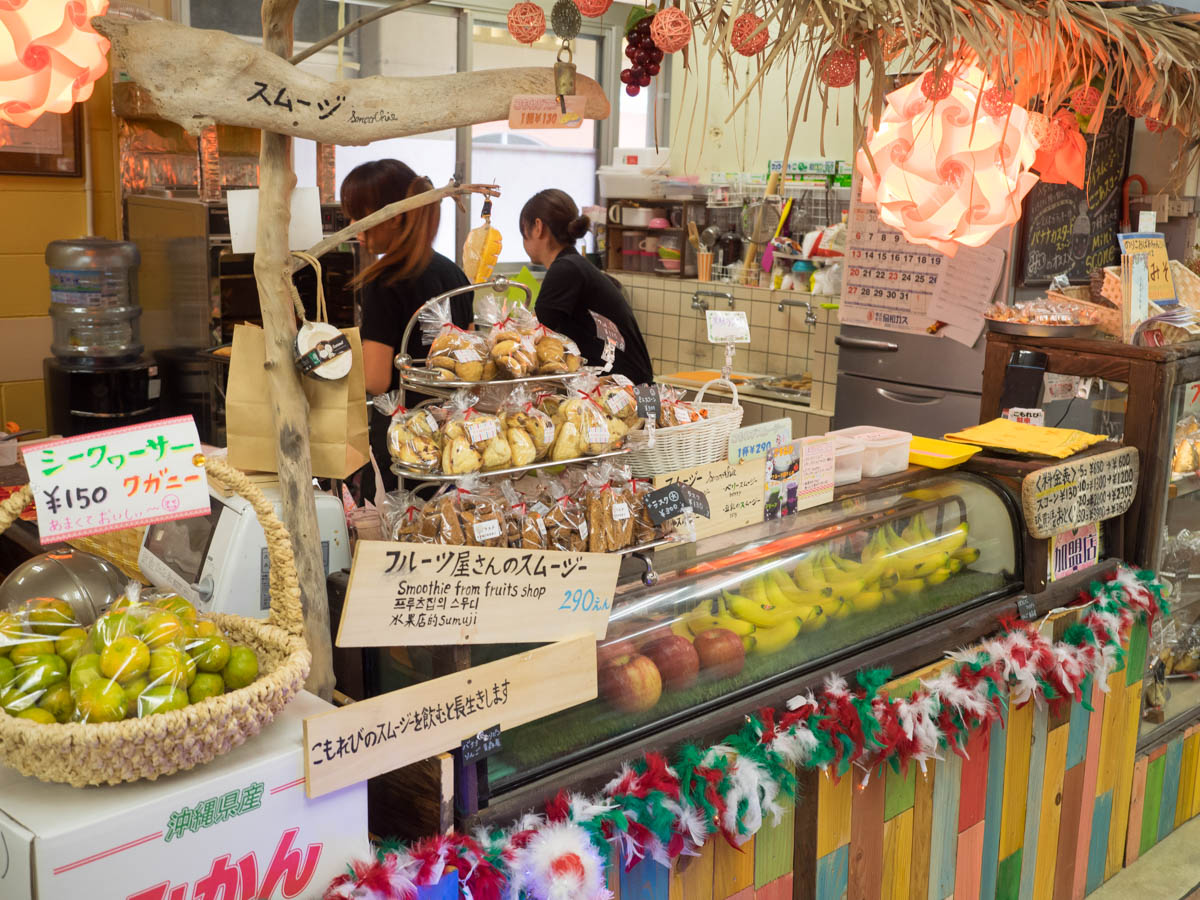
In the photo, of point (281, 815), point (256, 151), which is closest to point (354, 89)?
point (281, 815)

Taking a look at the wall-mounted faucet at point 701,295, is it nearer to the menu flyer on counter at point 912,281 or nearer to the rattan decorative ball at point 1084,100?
the menu flyer on counter at point 912,281

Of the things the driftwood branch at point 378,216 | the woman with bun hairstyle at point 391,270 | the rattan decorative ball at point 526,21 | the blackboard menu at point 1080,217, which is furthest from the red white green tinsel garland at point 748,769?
the blackboard menu at point 1080,217

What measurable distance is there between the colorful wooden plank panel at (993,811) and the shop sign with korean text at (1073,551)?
0.44 metres

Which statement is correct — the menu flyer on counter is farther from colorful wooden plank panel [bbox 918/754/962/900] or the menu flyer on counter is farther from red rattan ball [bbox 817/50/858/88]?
colorful wooden plank panel [bbox 918/754/962/900]

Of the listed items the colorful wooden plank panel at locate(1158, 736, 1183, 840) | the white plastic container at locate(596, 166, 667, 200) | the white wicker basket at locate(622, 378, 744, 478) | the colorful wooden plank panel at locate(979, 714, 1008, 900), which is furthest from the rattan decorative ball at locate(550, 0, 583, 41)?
the white plastic container at locate(596, 166, 667, 200)

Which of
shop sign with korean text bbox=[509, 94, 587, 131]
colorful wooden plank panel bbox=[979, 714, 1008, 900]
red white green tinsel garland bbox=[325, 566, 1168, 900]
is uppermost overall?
shop sign with korean text bbox=[509, 94, 587, 131]

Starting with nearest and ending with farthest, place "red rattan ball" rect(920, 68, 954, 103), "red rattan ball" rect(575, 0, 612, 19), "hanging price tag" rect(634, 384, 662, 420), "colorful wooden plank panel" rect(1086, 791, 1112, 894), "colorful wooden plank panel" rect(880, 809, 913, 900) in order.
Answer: "red rattan ball" rect(575, 0, 612, 19), "hanging price tag" rect(634, 384, 662, 420), "colorful wooden plank panel" rect(880, 809, 913, 900), "red rattan ball" rect(920, 68, 954, 103), "colorful wooden plank panel" rect(1086, 791, 1112, 894)

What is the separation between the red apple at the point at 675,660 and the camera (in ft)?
6.63

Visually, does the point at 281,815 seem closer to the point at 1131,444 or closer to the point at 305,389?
the point at 305,389

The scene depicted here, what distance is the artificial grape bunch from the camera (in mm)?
→ 2266

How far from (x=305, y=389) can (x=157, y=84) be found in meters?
0.49

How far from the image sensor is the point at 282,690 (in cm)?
141

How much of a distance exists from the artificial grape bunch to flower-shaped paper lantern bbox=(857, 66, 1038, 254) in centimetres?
75

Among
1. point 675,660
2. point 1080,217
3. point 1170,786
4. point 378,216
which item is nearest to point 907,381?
point 1080,217
